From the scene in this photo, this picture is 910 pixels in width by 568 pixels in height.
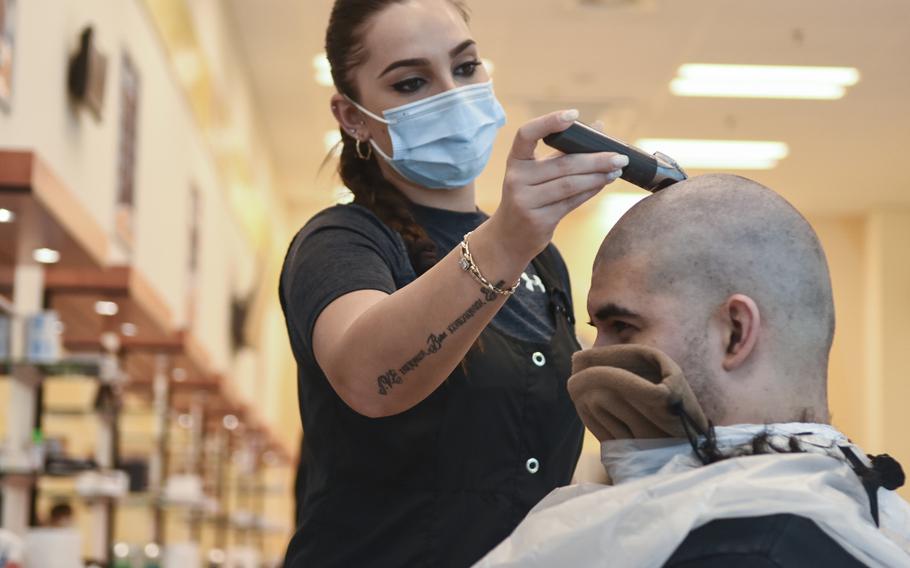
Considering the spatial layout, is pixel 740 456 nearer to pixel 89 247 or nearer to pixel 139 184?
pixel 89 247

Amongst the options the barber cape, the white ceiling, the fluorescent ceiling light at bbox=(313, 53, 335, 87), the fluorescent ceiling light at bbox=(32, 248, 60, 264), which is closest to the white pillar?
the fluorescent ceiling light at bbox=(32, 248, 60, 264)

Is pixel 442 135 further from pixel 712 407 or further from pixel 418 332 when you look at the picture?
pixel 712 407

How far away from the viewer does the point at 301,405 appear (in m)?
2.00

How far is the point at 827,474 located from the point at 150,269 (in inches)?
298

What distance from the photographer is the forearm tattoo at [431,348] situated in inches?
61.8

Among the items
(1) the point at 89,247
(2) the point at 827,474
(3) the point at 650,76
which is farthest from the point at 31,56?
(3) the point at 650,76

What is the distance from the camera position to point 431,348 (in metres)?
1.60

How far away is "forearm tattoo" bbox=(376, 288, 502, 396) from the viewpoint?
1570mm

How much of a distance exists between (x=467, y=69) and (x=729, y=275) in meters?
0.74

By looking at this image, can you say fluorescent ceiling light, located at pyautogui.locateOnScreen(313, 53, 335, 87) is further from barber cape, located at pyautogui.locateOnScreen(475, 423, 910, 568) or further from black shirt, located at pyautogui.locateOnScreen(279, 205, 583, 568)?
barber cape, located at pyautogui.locateOnScreen(475, 423, 910, 568)

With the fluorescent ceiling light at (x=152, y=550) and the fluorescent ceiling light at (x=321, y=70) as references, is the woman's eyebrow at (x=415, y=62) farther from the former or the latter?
the fluorescent ceiling light at (x=321, y=70)

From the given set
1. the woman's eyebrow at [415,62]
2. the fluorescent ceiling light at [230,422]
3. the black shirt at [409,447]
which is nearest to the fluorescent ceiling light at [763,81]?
the fluorescent ceiling light at [230,422]

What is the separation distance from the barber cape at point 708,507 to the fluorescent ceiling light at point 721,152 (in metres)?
12.5

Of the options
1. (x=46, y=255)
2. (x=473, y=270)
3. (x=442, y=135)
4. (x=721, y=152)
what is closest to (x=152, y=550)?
(x=46, y=255)
